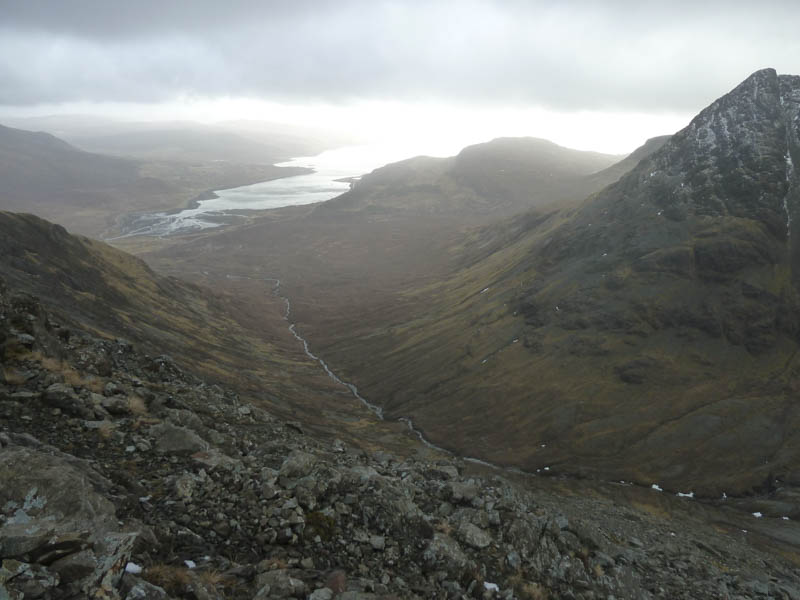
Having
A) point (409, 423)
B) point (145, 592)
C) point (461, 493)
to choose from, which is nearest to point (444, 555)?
point (461, 493)

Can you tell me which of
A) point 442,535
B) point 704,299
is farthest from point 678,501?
point 442,535

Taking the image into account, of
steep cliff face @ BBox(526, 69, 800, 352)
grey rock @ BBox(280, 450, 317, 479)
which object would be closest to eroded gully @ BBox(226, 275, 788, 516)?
steep cliff face @ BBox(526, 69, 800, 352)

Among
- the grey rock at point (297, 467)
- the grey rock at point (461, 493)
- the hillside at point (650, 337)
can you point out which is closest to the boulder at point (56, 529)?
the grey rock at point (297, 467)

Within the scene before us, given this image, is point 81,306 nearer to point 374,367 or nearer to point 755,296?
point 374,367

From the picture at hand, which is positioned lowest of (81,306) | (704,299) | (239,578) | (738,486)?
(738,486)

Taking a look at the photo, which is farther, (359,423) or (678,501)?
(359,423)

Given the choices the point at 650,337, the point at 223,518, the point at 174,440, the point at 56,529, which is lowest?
the point at 650,337

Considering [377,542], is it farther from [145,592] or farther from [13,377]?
[13,377]
